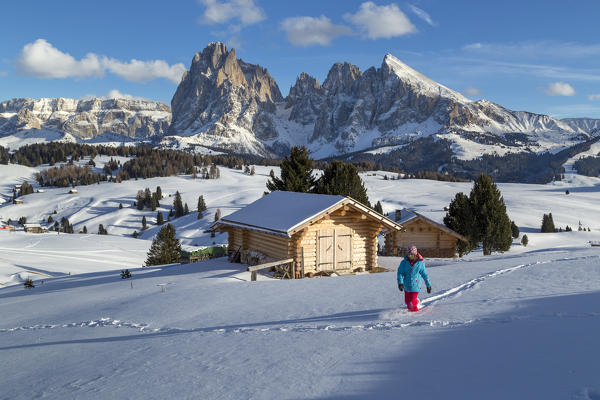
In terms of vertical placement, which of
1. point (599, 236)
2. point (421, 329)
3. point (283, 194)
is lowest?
point (599, 236)

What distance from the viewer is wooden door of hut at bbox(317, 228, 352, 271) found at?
21.4 m

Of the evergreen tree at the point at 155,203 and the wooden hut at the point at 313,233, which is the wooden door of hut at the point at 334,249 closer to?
the wooden hut at the point at 313,233

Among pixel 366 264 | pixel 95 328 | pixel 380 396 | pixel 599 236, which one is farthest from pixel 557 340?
pixel 599 236

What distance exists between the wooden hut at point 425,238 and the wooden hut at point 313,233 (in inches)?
709

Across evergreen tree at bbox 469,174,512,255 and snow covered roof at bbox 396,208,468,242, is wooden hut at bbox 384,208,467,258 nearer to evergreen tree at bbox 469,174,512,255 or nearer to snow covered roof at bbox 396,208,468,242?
snow covered roof at bbox 396,208,468,242

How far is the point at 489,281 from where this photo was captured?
13656 millimetres

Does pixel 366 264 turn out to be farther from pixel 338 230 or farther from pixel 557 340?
pixel 557 340

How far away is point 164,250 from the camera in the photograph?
42.5m

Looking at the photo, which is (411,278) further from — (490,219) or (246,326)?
(490,219)

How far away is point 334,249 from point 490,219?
26490 millimetres

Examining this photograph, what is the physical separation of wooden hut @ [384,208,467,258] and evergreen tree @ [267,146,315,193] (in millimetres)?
10290

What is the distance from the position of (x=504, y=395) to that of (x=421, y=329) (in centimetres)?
301

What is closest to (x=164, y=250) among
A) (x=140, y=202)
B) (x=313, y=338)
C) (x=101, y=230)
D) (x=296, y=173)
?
(x=296, y=173)

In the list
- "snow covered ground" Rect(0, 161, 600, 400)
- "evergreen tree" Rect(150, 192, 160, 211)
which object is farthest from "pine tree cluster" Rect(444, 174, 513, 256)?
"evergreen tree" Rect(150, 192, 160, 211)
